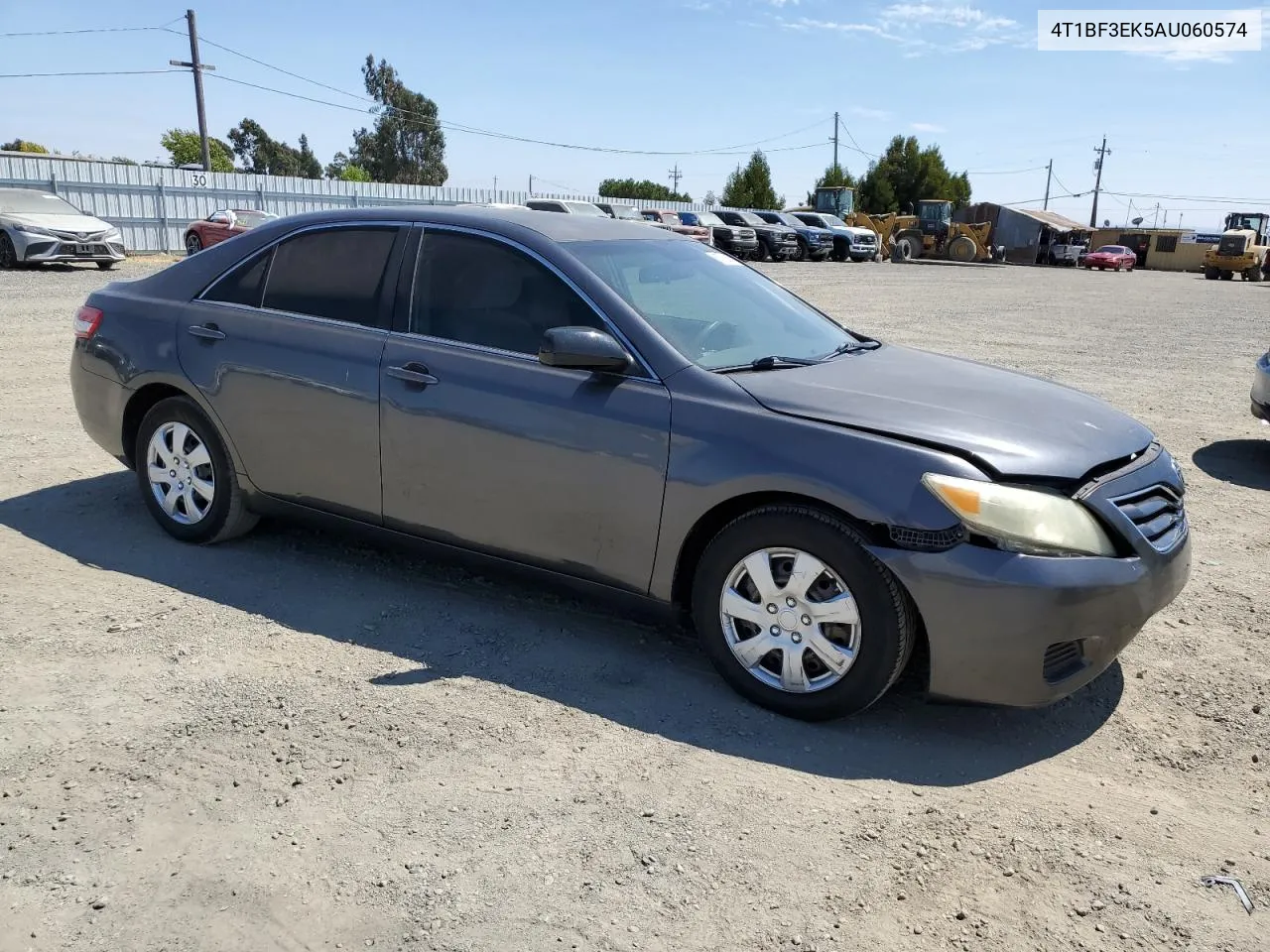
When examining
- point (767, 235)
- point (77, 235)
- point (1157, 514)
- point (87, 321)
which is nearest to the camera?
point (1157, 514)

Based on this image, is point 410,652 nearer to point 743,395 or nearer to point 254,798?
point 254,798

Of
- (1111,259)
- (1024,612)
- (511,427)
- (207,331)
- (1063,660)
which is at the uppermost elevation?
(207,331)

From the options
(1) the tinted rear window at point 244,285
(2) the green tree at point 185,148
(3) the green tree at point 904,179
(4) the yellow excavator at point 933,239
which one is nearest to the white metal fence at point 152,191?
Result: (1) the tinted rear window at point 244,285

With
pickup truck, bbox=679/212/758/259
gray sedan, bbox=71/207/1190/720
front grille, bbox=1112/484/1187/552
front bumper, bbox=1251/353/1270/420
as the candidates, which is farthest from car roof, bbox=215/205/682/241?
pickup truck, bbox=679/212/758/259

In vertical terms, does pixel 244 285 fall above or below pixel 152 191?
below

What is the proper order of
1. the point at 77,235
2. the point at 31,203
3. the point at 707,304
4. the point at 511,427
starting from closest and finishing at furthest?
the point at 511,427, the point at 707,304, the point at 77,235, the point at 31,203

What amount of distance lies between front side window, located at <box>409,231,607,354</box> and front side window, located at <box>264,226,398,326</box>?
0.79 ft

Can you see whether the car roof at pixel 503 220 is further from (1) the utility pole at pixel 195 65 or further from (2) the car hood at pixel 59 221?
(1) the utility pole at pixel 195 65

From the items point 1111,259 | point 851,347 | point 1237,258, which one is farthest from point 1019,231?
point 851,347

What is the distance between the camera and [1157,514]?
3.48m

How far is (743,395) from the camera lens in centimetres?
353

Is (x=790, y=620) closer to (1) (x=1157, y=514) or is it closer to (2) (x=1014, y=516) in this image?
(2) (x=1014, y=516)

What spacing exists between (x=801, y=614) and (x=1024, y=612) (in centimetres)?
69

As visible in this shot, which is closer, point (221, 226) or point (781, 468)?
point (781, 468)
